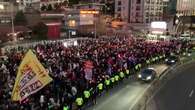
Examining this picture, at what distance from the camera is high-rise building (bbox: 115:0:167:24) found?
11088 cm

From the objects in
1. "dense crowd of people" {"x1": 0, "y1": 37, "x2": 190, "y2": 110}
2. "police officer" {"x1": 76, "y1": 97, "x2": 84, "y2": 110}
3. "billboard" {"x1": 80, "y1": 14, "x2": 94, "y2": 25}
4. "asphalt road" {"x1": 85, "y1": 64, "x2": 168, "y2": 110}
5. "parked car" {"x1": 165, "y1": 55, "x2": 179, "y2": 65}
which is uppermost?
"billboard" {"x1": 80, "y1": 14, "x2": 94, "y2": 25}

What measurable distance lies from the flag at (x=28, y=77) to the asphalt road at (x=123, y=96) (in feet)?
27.8

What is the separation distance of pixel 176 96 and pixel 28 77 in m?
14.5

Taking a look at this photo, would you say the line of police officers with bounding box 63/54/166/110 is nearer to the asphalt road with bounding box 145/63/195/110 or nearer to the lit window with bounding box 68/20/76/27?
the asphalt road with bounding box 145/63/195/110

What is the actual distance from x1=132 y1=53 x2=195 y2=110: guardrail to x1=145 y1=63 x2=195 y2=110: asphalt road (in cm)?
29

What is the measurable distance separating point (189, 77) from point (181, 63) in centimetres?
923

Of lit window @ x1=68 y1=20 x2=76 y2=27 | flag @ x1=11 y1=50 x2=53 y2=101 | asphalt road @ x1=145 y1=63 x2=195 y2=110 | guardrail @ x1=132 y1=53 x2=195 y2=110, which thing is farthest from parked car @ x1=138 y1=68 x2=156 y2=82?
lit window @ x1=68 y1=20 x2=76 y2=27

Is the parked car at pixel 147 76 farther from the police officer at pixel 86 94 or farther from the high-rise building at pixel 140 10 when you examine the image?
the high-rise building at pixel 140 10

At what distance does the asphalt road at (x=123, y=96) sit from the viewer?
A: 20.5 metres

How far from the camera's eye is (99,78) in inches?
891

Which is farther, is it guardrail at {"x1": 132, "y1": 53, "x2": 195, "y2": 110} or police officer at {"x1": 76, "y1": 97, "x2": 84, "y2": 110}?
A: guardrail at {"x1": 132, "y1": 53, "x2": 195, "y2": 110}

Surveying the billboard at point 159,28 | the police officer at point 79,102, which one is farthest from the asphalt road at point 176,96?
the billboard at point 159,28

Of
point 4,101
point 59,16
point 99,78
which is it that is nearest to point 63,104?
point 4,101

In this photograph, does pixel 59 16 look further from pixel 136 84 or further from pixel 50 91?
pixel 50 91
